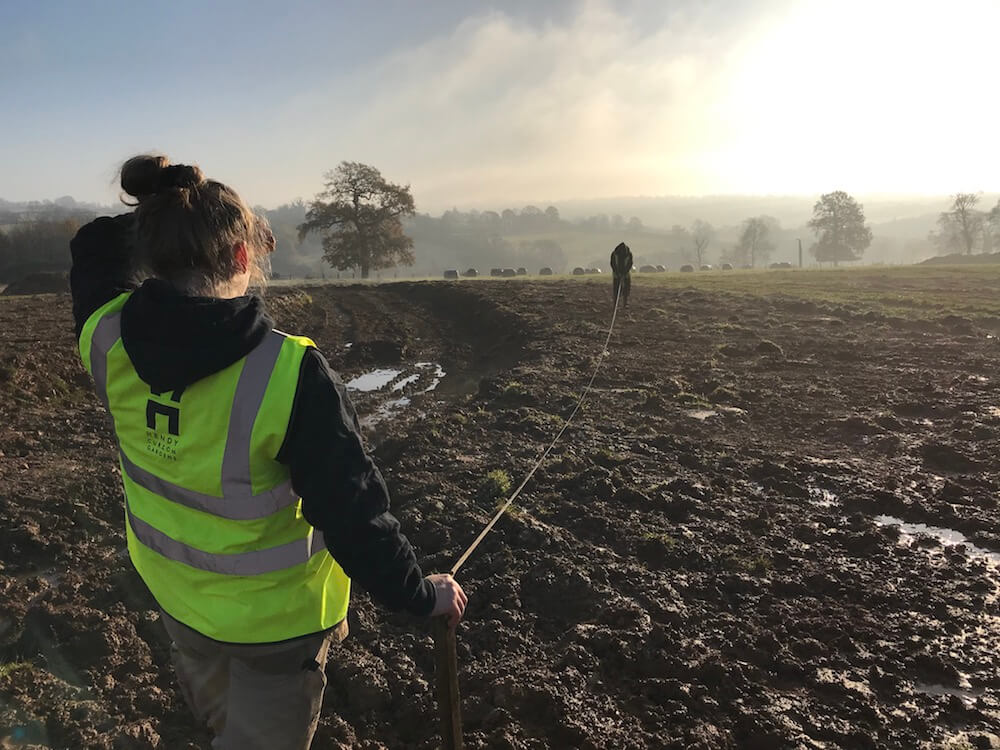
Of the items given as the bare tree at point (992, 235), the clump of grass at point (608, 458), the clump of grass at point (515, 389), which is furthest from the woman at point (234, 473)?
the bare tree at point (992, 235)

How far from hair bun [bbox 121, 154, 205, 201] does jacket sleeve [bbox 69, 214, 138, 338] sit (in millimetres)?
280

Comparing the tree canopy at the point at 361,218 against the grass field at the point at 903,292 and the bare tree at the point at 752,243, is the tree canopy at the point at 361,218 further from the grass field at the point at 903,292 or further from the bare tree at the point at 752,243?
the bare tree at the point at 752,243

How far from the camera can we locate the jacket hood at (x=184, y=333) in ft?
5.10

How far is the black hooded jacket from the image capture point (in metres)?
1.56

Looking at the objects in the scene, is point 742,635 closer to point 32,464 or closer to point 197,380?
point 197,380

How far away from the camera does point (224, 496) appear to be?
5.50 ft

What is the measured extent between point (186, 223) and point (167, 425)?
0.54 meters

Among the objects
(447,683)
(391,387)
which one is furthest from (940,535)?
(391,387)


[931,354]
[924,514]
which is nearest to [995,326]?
[931,354]

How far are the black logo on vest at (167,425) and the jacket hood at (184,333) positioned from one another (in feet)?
0.20

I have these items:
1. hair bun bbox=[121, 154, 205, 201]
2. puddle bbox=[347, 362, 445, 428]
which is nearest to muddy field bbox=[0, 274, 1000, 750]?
puddle bbox=[347, 362, 445, 428]

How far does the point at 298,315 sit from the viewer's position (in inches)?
824

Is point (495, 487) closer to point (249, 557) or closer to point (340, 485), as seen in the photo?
point (249, 557)

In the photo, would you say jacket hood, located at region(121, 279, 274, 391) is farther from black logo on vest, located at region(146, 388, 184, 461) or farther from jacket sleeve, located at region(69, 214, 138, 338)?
jacket sleeve, located at region(69, 214, 138, 338)
